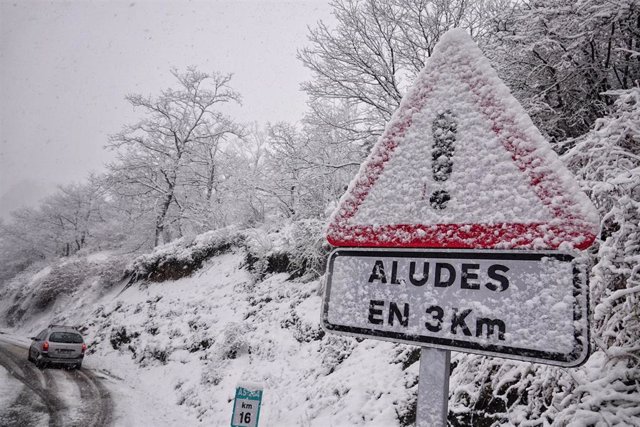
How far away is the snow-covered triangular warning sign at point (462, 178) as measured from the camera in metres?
0.96

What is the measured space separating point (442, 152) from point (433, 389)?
0.77 m

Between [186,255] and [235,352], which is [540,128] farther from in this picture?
[186,255]

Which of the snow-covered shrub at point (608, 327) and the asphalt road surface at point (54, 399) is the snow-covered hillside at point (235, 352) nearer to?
the asphalt road surface at point (54, 399)

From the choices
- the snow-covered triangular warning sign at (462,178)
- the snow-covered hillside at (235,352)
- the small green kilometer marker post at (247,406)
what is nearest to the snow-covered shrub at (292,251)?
the snow-covered hillside at (235,352)

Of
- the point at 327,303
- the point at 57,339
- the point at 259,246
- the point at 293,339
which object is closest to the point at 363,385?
the point at 293,339

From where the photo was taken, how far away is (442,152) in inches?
47.4

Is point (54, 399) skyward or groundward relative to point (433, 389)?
groundward

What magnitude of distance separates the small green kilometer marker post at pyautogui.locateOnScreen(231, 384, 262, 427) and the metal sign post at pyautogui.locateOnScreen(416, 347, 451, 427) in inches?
97.4

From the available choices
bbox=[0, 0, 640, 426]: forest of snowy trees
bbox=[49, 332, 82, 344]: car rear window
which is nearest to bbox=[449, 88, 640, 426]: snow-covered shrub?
bbox=[0, 0, 640, 426]: forest of snowy trees

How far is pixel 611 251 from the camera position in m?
2.50

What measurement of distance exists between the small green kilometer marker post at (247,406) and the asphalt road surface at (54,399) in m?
5.45

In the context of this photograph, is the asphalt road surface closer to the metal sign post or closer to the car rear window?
the car rear window

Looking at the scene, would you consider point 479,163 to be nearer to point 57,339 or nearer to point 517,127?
point 517,127

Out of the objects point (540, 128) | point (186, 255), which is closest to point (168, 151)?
point (186, 255)
